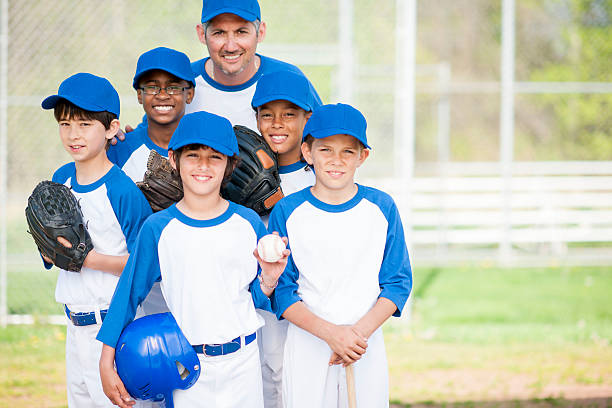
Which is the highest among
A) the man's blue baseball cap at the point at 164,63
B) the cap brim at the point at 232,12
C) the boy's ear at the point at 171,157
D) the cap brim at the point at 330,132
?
the cap brim at the point at 232,12

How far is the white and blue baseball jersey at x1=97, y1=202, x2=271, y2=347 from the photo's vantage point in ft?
8.41

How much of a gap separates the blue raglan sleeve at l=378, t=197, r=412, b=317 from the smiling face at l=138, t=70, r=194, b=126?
3.59 ft

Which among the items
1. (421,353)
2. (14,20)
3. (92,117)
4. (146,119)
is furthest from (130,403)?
(14,20)

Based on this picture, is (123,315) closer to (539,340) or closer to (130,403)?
(130,403)

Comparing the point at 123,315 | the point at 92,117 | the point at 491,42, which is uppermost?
the point at 491,42

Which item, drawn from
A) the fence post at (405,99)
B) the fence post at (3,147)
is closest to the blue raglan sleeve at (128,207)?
the fence post at (405,99)

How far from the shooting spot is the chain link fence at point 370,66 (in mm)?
8320

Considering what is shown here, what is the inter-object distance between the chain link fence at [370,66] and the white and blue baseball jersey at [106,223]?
11.3ft

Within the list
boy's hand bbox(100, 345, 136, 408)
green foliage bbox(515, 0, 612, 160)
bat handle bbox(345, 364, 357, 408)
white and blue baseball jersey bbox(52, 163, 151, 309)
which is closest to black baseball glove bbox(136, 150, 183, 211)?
white and blue baseball jersey bbox(52, 163, 151, 309)

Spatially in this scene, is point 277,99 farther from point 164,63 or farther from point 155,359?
point 155,359

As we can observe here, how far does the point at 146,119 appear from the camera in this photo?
→ 3.35m

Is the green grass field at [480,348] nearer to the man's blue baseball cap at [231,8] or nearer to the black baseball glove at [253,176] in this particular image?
the black baseball glove at [253,176]

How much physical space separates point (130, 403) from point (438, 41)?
19.5m

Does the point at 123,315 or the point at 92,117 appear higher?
the point at 92,117
